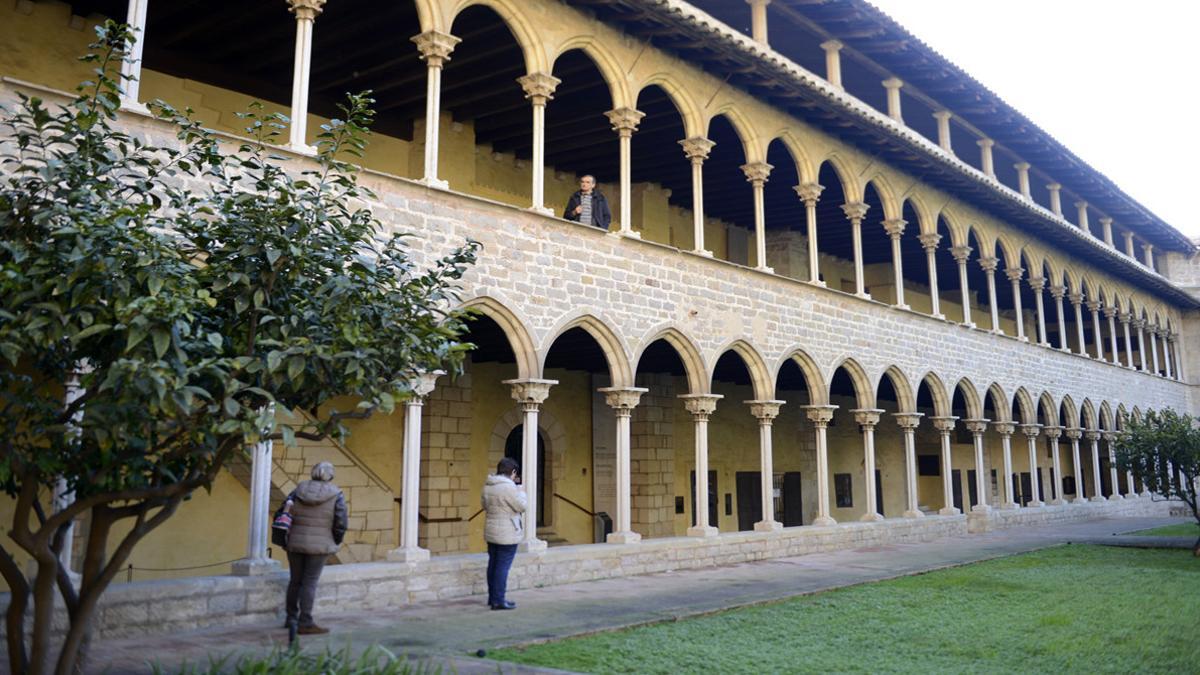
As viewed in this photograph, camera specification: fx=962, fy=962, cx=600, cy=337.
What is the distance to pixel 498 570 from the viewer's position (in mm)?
8867

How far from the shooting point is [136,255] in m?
4.72

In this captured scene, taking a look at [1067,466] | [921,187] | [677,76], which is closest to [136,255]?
[677,76]

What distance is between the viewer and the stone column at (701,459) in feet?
42.5

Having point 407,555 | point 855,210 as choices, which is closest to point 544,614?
point 407,555

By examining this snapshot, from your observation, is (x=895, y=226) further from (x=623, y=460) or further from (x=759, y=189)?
(x=623, y=460)

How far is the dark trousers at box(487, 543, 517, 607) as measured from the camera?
8828 mm

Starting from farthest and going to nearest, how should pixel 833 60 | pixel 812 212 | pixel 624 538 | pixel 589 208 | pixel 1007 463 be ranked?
pixel 1007 463
pixel 833 60
pixel 812 212
pixel 589 208
pixel 624 538

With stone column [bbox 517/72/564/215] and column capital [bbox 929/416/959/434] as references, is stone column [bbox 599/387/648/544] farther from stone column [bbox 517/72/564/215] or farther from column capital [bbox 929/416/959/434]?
column capital [bbox 929/416/959/434]

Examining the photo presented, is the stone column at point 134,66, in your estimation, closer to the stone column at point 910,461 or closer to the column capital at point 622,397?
the column capital at point 622,397

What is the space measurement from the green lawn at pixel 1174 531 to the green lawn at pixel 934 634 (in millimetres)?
7415

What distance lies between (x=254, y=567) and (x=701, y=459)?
656 centimetres

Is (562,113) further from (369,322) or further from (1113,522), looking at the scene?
(1113,522)

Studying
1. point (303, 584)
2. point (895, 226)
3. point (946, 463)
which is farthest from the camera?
point (946, 463)

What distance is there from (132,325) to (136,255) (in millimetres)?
495
